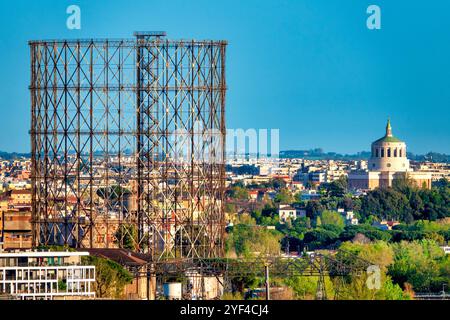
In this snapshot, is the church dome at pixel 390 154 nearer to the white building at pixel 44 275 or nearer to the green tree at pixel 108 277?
the green tree at pixel 108 277

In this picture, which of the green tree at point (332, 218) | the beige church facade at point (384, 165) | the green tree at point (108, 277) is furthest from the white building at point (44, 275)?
the beige church facade at point (384, 165)

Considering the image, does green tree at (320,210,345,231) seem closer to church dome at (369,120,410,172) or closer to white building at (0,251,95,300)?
church dome at (369,120,410,172)

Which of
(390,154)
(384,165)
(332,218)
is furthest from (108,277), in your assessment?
(384,165)

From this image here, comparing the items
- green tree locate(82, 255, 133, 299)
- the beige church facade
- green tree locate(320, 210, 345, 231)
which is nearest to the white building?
green tree locate(82, 255, 133, 299)

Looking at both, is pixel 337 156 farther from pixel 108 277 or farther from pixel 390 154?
pixel 108 277

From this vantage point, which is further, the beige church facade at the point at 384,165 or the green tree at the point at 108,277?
the beige church facade at the point at 384,165

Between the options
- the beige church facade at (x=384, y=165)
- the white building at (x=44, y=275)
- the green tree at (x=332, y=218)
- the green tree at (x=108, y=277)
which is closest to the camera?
the white building at (x=44, y=275)
